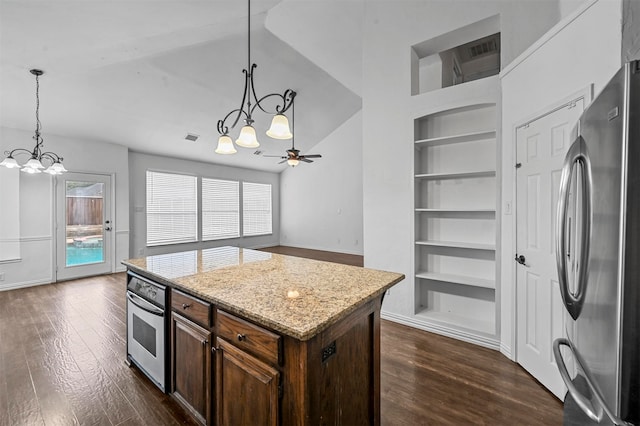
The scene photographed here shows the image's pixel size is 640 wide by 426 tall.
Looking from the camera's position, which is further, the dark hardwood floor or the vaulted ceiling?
the vaulted ceiling

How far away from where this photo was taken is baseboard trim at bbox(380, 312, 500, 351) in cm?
266

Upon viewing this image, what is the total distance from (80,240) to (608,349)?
709cm

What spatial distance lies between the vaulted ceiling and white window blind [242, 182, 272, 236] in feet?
9.75

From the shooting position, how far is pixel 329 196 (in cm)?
818

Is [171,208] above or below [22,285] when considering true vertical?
above

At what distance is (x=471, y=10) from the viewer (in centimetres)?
272

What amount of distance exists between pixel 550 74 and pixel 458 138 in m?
0.98

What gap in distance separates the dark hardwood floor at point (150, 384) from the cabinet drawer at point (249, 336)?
923 mm

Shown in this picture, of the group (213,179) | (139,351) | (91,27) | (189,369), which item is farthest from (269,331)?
(213,179)

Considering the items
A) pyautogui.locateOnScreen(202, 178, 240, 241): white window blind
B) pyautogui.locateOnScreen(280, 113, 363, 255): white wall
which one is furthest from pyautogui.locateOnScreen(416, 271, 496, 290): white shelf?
pyautogui.locateOnScreen(202, 178, 240, 241): white window blind

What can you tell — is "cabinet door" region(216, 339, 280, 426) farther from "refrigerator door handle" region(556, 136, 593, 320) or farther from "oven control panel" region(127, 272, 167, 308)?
"refrigerator door handle" region(556, 136, 593, 320)

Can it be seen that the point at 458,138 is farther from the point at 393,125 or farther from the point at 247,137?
the point at 247,137

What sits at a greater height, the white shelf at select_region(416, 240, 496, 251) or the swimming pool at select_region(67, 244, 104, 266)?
the white shelf at select_region(416, 240, 496, 251)

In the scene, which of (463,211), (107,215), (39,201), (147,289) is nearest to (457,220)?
(463,211)
